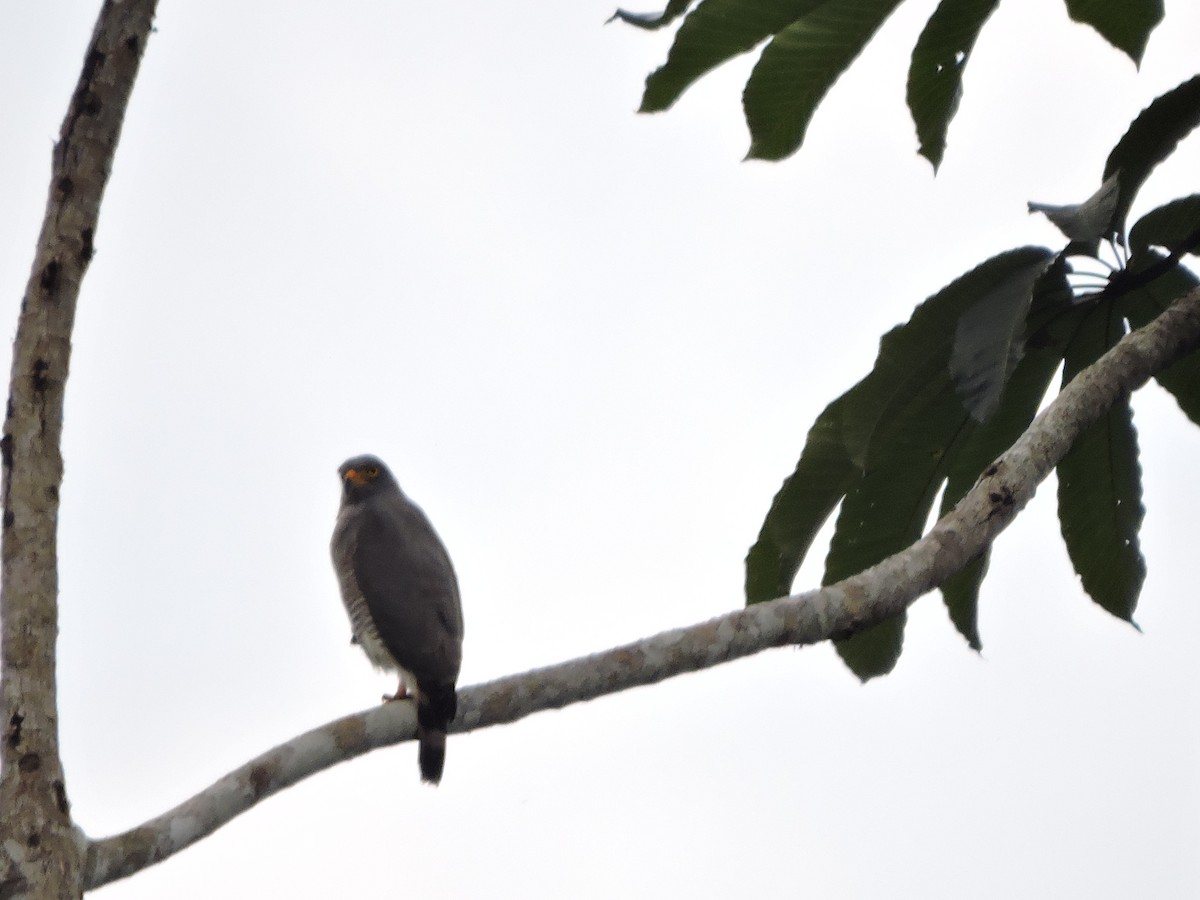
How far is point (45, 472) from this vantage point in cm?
341

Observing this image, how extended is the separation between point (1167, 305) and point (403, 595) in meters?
2.80

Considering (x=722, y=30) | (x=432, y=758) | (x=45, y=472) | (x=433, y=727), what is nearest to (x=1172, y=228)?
(x=722, y=30)

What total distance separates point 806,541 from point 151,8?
7.72 ft

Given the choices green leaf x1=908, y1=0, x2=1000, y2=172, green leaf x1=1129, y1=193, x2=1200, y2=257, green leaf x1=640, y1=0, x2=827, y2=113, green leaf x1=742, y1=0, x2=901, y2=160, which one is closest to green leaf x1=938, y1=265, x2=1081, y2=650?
green leaf x1=1129, y1=193, x2=1200, y2=257

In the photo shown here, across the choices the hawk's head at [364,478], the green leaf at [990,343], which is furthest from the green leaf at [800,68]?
the hawk's head at [364,478]

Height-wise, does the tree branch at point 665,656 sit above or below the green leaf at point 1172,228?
below

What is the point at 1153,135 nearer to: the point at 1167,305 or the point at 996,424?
the point at 1167,305

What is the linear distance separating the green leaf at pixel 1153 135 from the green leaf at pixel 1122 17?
0.33 meters

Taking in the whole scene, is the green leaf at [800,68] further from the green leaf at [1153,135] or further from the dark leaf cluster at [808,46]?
the green leaf at [1153,135]

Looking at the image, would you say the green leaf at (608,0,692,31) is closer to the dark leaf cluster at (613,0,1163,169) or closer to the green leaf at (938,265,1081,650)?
the dark leaf cluster at (613,0,1163,169)

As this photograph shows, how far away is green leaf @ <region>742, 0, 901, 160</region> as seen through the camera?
4539 millimetres

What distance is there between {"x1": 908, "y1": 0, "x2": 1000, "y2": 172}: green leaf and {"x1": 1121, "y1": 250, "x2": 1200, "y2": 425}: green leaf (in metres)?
0.73

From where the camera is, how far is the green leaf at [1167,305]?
15.5ft

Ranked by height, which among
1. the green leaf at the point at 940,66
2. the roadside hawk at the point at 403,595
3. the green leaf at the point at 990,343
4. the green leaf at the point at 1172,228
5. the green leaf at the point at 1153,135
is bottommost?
the roadside hawk at the point at 403,595
